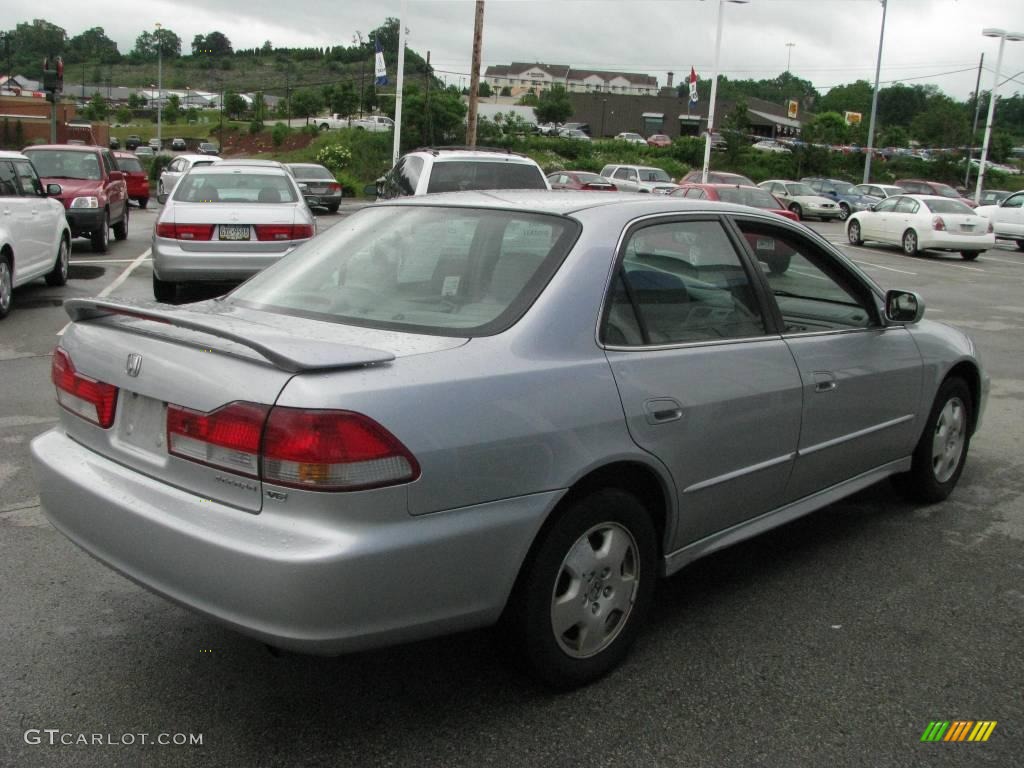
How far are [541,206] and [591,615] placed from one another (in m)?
1.48

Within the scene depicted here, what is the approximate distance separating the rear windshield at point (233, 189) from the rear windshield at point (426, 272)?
7981 millimetres

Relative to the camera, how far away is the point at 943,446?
17.3 ft

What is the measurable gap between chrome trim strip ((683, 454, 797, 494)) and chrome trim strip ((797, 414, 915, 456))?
0.12 meters

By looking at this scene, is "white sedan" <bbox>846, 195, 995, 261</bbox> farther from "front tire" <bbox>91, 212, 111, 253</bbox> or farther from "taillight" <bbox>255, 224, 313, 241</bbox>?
"front tire" <bbox>91, 212, 111, 253</bbox>

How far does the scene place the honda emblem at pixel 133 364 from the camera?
3.05 m

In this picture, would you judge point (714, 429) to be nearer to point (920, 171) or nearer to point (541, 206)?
point (541, 206)

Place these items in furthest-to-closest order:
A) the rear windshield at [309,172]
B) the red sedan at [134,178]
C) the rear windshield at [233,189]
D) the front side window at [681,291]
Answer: the rear windshield at [309,172] → the red sedan at [134,178] → the rear windshield at [233,189] → the front side window at [681,291]

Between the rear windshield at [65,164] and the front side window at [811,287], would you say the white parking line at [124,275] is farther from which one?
the front side window at [811,287]

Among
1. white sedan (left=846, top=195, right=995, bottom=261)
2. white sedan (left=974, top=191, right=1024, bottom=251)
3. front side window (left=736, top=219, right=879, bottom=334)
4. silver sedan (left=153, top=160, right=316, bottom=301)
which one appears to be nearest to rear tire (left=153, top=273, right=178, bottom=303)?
silver sedan (left=153, top=160, right=316, bottom=301)

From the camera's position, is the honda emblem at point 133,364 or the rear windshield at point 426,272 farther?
the rear windshield at point 426,272

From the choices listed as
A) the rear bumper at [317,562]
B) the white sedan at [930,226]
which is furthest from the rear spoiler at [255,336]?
the white sedan at [930,226]

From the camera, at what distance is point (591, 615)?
3275mm

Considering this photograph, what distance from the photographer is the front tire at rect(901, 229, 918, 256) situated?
23562 millimetres

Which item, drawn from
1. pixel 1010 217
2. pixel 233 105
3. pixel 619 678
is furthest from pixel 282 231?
pixel 233 105
